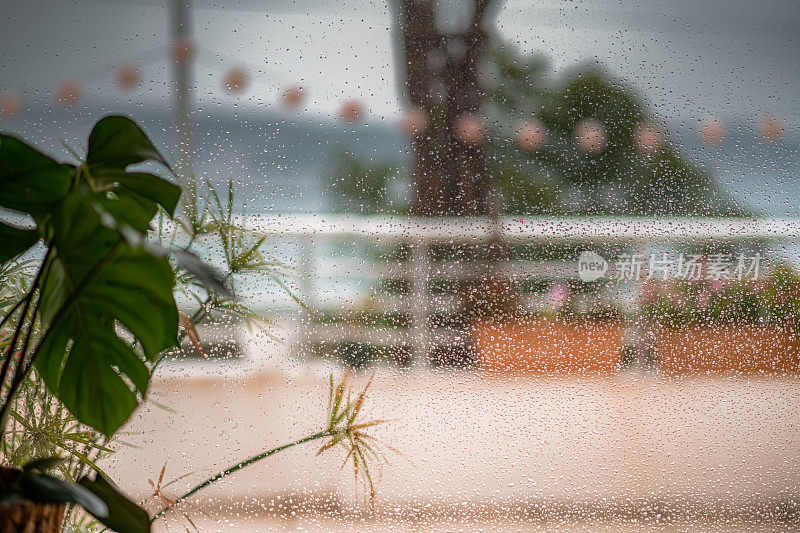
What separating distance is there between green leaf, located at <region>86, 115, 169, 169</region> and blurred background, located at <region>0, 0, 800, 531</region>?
20.6 inches

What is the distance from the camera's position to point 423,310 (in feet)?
4.54

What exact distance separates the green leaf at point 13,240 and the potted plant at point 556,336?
2.61 ft

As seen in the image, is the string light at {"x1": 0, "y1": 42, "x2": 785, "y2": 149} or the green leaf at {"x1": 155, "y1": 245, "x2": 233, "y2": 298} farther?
the string light at {"x1": 0, "y1": 42, "x2": 785, "y2": 149}

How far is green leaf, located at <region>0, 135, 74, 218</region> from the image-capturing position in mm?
889

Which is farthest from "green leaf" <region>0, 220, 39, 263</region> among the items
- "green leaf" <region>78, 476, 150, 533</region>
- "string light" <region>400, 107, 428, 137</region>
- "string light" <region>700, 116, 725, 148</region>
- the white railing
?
"string light" <region>700, 116, 725, 148</region>

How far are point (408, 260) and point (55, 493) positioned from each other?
2.70 ft

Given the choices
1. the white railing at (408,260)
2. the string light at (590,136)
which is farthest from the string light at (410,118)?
the white railing at (408,260)

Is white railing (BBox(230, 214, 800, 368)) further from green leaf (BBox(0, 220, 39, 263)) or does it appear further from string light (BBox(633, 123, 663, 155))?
green leaf (BBox(0, 220, 39, 263))

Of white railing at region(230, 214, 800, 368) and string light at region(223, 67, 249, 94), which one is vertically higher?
string light at region(223, 67, 249, 94)

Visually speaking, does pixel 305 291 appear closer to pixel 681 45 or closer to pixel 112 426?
pixel 112 426

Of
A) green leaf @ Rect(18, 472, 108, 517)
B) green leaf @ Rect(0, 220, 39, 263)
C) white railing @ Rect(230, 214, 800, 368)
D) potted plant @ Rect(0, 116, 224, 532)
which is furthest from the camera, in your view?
white railing @ Rect(230, 214, 800, 368)

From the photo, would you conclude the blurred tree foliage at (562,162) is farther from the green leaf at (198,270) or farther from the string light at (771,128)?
the green leaf at (198,270)

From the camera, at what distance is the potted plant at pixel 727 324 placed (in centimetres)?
141

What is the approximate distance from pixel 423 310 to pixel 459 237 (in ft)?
0.52
